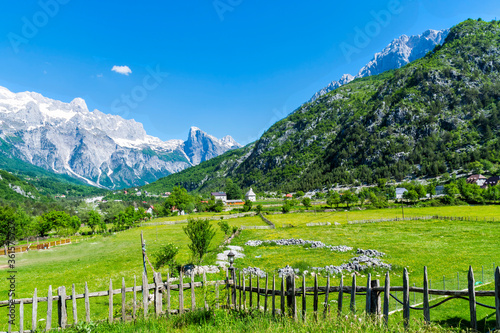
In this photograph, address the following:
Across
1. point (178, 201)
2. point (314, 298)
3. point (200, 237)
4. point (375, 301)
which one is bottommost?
point (178, 201)

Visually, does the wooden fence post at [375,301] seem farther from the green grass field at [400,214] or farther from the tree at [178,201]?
the tree at [178,201]

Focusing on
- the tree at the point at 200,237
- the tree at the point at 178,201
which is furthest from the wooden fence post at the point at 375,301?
the tree at the point at 178,201

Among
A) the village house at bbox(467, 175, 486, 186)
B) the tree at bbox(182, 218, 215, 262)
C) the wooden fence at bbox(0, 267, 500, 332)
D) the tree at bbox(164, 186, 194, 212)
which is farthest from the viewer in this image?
the tree at bbox(164, 186, 194, 212)

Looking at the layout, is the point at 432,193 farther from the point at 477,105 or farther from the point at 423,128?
the point at 477,105

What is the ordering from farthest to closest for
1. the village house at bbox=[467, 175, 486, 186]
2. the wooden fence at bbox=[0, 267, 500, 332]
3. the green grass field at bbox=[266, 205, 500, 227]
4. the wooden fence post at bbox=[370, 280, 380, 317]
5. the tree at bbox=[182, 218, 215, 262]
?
the village house at bbox=[467, 175, 486, 186]
the green grass field at bbox=[266, 205, 500, 227]
the tree at bbox=[182, 218, 215, 262]
the wooden fence post at bbox=[370, 280, 380, 317]
the wooden fence at bbox=[0, 267, 500, 332]

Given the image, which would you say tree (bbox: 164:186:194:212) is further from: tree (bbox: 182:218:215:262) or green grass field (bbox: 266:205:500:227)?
tree (bbox: 182:218:215:262)

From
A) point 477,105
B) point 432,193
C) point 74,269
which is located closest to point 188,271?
point 74,269

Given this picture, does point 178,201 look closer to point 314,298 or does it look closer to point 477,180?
point 314,298

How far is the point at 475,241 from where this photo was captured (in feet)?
119

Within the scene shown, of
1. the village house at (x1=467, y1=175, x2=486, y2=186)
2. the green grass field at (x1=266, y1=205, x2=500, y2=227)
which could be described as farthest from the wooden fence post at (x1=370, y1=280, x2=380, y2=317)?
the village house at (x1=467, y1=175, x2=486, y2=186)

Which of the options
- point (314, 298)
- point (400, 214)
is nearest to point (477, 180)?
point (400, 214)

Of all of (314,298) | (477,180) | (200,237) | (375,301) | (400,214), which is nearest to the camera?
(375,301)

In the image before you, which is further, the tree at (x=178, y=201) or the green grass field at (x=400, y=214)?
Answer: the tree at (x=178, y=201)

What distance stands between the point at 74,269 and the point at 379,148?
20901 cm
